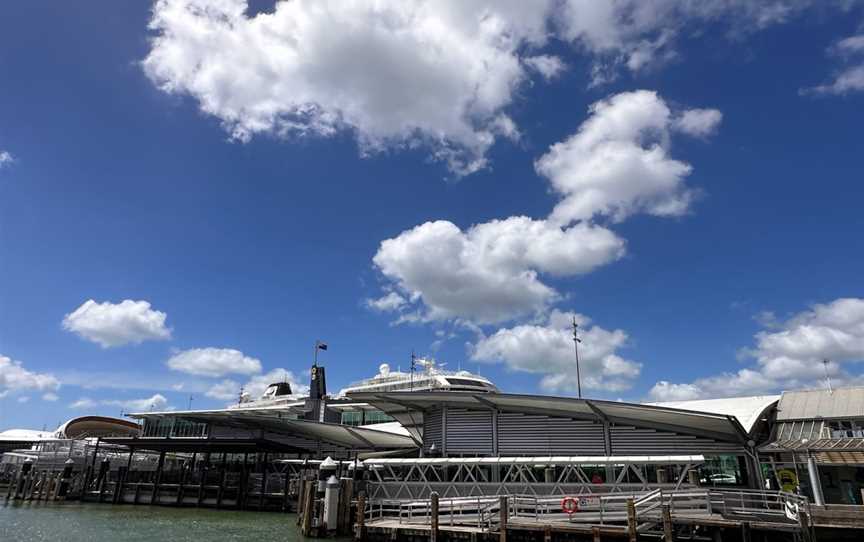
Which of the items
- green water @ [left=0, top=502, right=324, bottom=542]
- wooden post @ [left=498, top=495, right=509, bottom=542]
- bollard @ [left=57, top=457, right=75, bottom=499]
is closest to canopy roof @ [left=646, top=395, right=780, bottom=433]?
wooden post @ [left=498, top=495, right=509, bottom=542]

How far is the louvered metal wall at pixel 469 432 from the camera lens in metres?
32.3

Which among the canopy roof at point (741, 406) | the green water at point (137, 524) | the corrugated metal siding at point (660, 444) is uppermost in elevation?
the canopy roof at point (741, 406)

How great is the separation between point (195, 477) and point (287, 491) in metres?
15.1

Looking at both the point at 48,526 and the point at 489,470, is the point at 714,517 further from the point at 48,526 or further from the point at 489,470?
the point at 48,526

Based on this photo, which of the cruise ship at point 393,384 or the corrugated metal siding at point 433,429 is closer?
the corrugated metal siding at point 433,429

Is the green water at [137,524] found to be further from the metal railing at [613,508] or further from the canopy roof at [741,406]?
the canopy roof at [741,406]

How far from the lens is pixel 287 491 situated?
41.0 meters

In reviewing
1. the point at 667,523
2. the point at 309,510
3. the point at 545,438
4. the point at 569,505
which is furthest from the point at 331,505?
the point at 667,523

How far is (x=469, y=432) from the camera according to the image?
3266 centimetres

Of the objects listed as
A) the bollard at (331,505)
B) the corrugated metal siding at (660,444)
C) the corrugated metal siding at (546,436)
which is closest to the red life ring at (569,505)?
the corrugated metal siding at (546,436)

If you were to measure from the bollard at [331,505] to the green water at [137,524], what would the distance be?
1637 millimetres

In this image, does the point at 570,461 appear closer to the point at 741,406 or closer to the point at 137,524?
the point at 741,406

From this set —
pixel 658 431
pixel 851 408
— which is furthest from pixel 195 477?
pixel 851 408

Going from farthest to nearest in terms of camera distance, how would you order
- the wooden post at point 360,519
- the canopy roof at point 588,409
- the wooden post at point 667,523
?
the canopy roof at point 588,409 < the wooden post at point 360,519 < the wooden post at point 667,523
